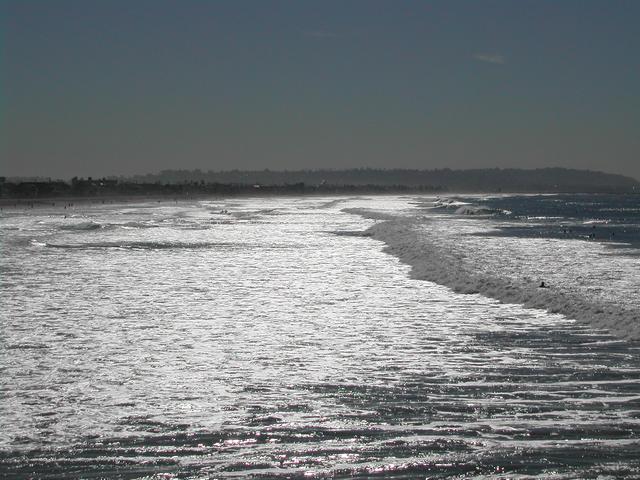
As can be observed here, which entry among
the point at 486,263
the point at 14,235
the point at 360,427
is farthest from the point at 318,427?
the point at 14,235

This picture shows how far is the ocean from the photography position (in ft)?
23.5

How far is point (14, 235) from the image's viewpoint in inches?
1748

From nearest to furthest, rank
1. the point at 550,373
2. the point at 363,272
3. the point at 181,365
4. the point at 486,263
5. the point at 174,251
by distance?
the point at 550,373 < the point at 181,365 < the point at 363,272 < the point at 486,263 < the point at 174,251

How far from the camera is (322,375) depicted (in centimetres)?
1038

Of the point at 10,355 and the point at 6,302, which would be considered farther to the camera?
the point at 6,302

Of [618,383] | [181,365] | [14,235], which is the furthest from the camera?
[14,235]

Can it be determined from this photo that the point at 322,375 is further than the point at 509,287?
No

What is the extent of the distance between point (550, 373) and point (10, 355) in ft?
25.7

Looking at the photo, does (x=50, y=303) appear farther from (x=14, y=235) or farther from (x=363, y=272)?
(x=14, y=235)

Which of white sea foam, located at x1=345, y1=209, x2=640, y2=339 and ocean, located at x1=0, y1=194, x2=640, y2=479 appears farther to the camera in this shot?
white sea foam, located at x1=345, y1=209, x2=640, y2=339

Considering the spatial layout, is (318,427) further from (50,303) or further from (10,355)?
(50,303)

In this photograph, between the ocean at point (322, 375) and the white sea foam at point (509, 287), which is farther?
the white sea foam at point (509, 287)

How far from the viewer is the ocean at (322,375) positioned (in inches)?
282

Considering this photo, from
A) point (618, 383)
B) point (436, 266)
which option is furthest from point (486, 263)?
point (618, 383)
